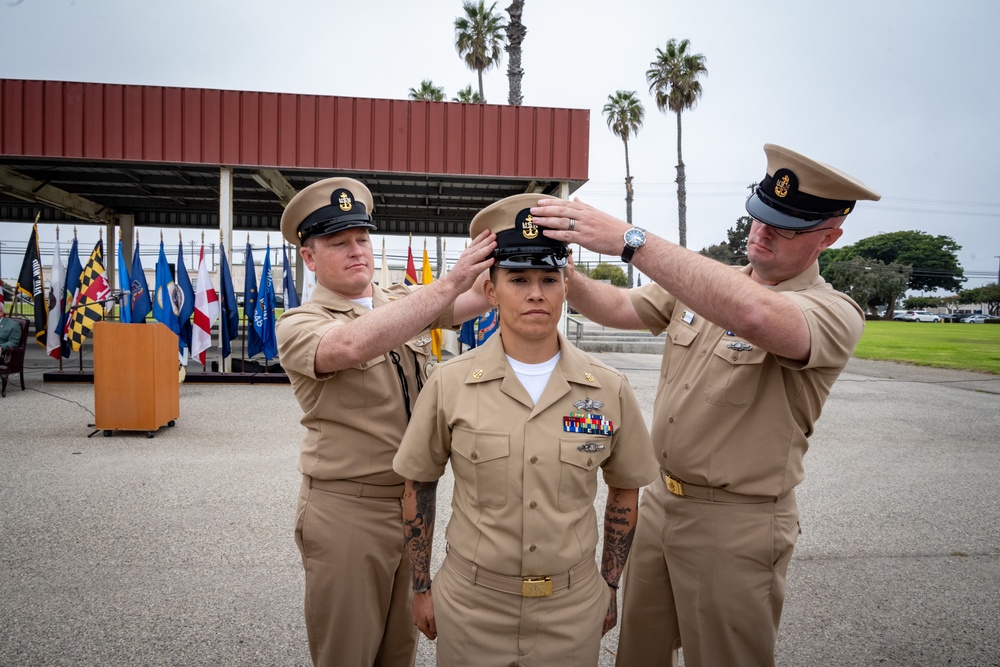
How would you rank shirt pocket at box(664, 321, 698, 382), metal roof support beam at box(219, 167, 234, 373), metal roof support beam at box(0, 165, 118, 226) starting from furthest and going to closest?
metal roof support beam at box(0, 165, 118, 226)
metal roof support beam at box(219, 167, 234, 373)
shirt pocket at box(664, 321, 698, 382)

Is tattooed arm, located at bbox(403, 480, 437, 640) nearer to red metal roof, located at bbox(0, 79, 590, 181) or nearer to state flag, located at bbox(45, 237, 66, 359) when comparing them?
red metal roof, located at bbox(0, 79, 590, 181)

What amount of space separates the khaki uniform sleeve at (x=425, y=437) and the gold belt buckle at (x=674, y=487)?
0.96 meters

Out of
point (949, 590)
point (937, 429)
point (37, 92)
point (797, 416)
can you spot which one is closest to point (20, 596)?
point (797, 416)

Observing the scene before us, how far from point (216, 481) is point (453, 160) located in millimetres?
9067

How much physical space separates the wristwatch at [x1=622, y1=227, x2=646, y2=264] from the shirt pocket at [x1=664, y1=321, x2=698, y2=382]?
746mm

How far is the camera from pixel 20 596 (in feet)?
11.1

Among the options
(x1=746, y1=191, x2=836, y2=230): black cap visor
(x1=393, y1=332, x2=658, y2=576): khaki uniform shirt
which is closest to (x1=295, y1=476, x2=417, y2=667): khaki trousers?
(x1=393, y1=332, x2=658, y2=576): khaki uniform shirt

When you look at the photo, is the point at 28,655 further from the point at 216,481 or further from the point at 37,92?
the point at 37,92

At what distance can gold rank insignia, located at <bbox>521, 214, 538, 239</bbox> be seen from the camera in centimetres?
187

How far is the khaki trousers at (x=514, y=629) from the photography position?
69.8 inches

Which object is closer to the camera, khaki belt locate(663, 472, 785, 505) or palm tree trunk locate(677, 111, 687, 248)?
khaki belt locate(663, 472, 785, 505)


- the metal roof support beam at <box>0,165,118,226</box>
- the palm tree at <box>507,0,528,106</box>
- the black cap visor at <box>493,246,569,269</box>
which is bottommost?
the black cap visor at <box>493,246,569,269</box>

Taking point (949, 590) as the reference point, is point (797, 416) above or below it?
above

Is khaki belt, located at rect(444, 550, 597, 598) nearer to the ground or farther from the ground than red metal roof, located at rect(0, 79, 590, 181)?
nearer to the ground
